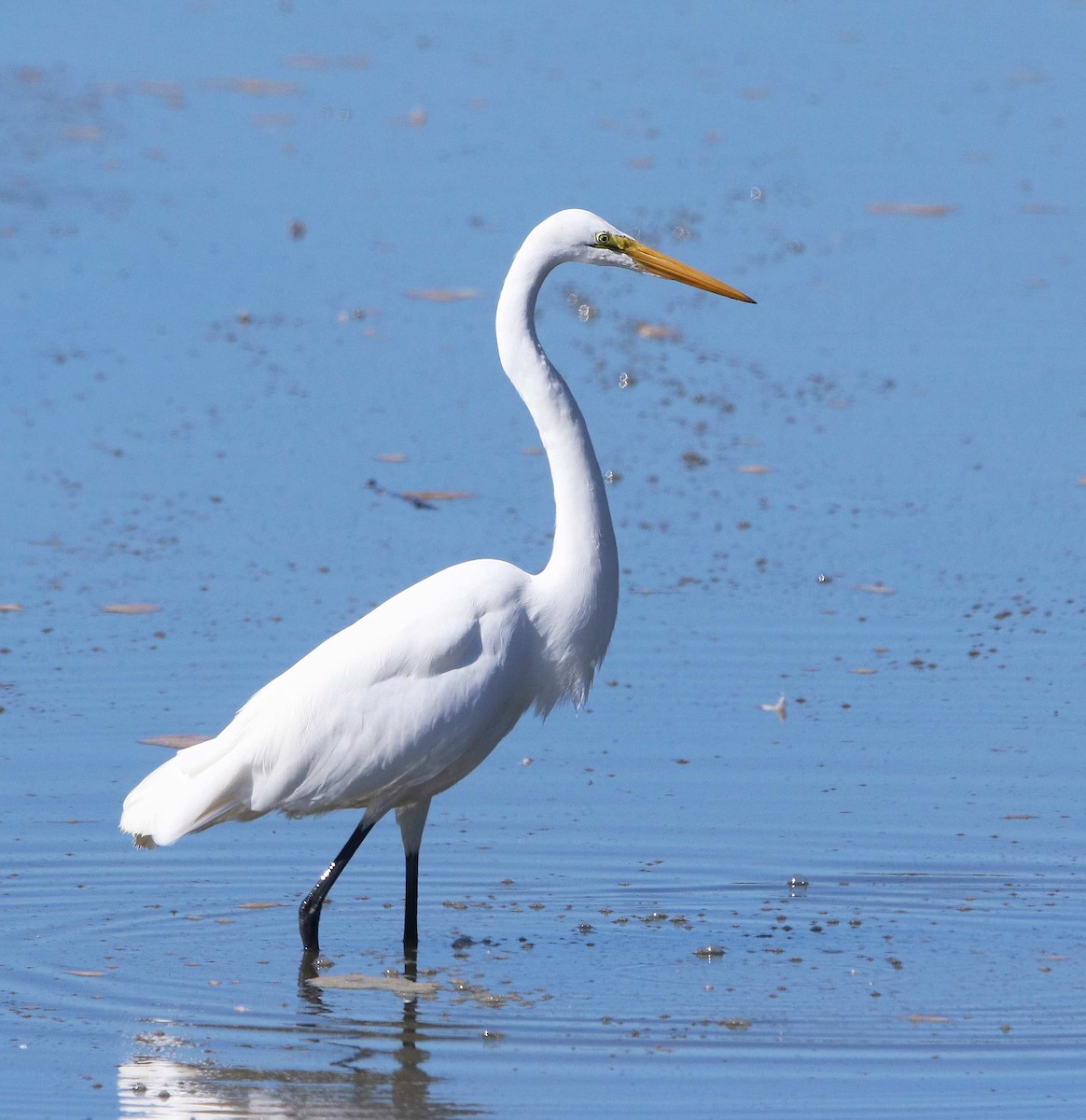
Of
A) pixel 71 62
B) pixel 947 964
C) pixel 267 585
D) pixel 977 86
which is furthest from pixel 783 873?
pixel 71 62

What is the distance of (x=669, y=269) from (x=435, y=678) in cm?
136

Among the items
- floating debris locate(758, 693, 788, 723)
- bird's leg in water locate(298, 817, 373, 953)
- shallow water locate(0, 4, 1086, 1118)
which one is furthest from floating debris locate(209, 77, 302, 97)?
bird's leg in water locate(298, 817, 373, 953)

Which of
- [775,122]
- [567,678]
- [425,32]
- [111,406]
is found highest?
[425,32]

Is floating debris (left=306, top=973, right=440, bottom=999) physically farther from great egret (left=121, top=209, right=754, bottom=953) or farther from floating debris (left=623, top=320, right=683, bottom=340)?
floating debris (left=623, top=320, right=683, bottom=340)

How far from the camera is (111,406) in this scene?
35.8 feet

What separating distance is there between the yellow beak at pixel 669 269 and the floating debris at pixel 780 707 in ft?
6.17

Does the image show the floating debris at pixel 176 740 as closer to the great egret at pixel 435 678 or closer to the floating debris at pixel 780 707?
the great egret at pixel 435 678

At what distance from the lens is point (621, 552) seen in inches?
360

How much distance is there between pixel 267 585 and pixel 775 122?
846 centimetres

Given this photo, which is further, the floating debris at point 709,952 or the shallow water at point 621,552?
the floating debris at point 709,952

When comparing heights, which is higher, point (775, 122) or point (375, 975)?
point (775, 122)

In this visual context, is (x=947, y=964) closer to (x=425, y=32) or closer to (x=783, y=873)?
(x=783, y=873)

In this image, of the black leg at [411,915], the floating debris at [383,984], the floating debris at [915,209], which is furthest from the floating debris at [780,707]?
the floating debris at [915,209]

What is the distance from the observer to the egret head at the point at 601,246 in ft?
19.5
